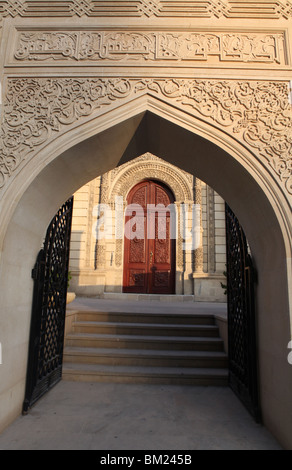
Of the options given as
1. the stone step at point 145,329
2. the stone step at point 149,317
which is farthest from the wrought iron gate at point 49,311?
the stone step at point 149,317

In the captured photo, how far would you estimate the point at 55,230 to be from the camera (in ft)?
8.80

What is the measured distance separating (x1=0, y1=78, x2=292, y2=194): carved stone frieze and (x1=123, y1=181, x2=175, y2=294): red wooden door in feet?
15.8

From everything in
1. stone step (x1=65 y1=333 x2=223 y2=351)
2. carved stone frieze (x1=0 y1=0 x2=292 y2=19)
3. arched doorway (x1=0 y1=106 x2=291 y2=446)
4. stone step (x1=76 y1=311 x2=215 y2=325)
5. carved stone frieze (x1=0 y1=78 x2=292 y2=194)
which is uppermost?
carved stone frieze (x1=0 y1=0 x2=292 y2=19)

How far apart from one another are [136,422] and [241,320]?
123 centimetres

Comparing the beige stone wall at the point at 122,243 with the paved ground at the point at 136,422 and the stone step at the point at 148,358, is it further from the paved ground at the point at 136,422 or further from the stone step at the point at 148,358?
the paved ground at the point at 136,422

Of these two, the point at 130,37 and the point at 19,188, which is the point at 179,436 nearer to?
the point at 19,188

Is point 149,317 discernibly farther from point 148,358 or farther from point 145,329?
point 148,358

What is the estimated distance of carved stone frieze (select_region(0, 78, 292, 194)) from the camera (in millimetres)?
1964

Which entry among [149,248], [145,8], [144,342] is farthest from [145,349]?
[149,248]

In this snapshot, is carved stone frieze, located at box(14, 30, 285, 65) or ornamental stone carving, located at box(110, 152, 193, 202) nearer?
carved stone frieze, located at box(14, 30, 285, 65)

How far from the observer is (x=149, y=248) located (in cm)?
684

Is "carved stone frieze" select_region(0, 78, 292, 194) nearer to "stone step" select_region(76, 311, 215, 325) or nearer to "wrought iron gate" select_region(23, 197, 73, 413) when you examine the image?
"wrought iron gate" select_region(23, 197, 73, 413)

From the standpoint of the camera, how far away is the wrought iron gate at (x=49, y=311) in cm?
228

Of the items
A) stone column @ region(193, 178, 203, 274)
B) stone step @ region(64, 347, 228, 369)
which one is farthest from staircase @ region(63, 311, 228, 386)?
stone column @ region(193, 178, 203, 274)
